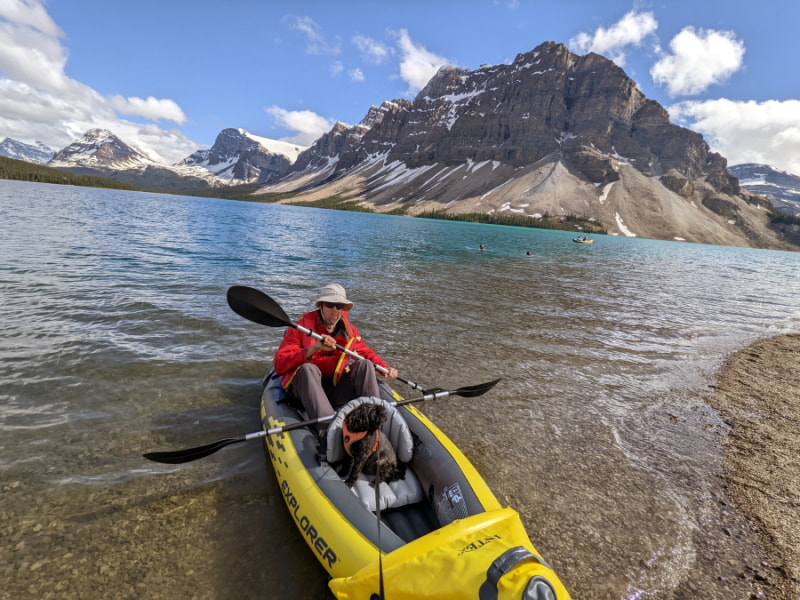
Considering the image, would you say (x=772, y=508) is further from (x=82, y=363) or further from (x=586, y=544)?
(x=82, y=363)

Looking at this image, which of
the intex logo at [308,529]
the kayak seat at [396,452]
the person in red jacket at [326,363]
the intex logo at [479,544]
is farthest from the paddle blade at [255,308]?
the intex logo at [479,544]

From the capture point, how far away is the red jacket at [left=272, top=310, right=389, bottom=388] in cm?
612

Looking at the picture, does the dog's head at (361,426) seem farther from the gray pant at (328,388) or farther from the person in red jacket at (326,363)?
the person in red jacket at (326,363)

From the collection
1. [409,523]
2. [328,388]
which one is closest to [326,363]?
[328,388]

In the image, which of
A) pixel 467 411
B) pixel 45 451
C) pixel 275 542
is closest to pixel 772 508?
pixel 467 411

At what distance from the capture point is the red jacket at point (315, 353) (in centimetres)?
612

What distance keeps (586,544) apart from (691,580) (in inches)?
41.4

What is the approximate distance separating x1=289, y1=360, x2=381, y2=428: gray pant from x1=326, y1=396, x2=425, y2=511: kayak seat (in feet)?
1.49

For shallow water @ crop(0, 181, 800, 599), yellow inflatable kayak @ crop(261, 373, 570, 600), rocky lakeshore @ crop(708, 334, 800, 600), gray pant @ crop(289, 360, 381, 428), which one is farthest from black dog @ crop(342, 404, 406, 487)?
rocky lakeshore @ crop(708, 334, 800, 600)

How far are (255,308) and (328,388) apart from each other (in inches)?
82.9

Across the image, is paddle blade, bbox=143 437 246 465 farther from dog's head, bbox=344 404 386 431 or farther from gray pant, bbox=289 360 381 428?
Answer: dog's head, bbox=344 404 386 431

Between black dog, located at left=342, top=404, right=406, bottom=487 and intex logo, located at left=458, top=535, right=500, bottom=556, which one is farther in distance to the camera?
black dog, located at left=342, top=404, right=406, bottom=487

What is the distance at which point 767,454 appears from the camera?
6559mm

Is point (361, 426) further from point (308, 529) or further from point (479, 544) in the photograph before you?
point (479, 544)
